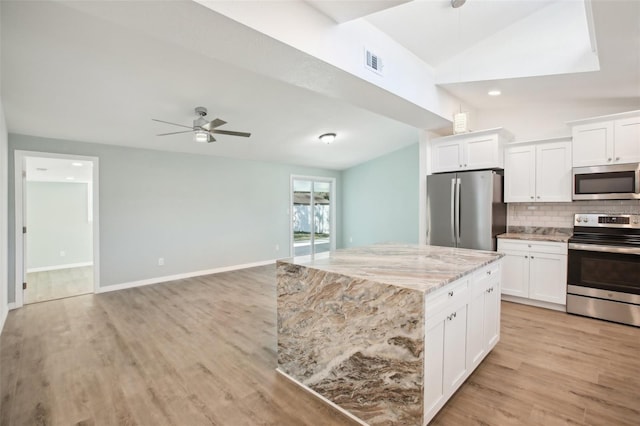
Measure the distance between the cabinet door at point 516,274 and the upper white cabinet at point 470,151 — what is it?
121 cm

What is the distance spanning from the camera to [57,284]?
5.43m

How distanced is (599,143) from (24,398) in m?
5.89

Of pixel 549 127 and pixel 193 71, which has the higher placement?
pixel 193 71

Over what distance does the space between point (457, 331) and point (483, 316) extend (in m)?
0.56

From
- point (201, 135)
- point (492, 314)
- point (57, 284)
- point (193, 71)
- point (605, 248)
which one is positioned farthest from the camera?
point (57, 284)

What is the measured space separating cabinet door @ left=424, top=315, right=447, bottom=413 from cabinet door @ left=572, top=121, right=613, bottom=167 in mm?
3229

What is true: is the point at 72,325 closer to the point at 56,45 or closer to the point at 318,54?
the point at 56,45

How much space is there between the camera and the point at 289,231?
735 centimetres

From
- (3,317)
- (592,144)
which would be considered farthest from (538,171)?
(3,317)

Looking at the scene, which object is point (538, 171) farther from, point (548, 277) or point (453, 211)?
point (548, 277)

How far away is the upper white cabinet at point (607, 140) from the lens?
3.32 m

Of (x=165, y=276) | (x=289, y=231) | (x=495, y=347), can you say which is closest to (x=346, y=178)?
(x=289, y=231)

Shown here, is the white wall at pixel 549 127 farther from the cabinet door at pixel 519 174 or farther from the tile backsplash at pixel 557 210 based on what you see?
the cabinet door at pixel 519 174

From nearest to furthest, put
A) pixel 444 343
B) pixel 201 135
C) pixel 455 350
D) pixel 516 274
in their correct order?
pixel 444 343, pixel 455 350, pixel 201 135, pixel 516 274
